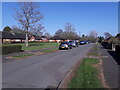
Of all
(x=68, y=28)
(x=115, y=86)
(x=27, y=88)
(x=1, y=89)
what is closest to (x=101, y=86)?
(x=115, y=86)

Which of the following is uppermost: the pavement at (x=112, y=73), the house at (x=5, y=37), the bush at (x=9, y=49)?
the house at (x=5, y=37)

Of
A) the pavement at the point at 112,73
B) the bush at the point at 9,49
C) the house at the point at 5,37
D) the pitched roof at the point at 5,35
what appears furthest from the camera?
the pitched roof at the point at 5,35

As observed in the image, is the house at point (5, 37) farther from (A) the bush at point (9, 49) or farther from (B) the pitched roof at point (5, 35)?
(A) the bush at point (9, 49)

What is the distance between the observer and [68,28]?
286 feet

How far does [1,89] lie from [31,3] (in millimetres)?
39341

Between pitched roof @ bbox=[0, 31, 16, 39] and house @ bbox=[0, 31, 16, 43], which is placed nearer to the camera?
house @ bbox=[0, 31, 16, 43]

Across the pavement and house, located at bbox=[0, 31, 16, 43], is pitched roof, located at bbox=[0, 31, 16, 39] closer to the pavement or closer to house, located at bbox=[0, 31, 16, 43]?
house, located at bbox=[0, 31, 16, 43]

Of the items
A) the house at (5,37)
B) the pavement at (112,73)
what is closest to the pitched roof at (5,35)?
the house at (5,37)

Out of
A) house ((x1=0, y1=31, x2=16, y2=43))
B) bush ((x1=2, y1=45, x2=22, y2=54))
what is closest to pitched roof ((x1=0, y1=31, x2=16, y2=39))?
house ((x1=0, y1=31, x2=16, y2=43))

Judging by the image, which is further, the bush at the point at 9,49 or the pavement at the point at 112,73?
the bush at the point at 9,49

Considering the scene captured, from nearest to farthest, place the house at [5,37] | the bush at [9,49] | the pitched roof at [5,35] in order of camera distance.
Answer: the bush at [9,49]
the house at [5,37]
the pitched roof at [5,35]

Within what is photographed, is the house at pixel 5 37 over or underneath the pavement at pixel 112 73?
over

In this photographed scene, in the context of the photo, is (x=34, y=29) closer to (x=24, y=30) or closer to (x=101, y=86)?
(x=24, y=30)

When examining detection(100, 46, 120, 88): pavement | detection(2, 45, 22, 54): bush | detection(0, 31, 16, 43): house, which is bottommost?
detection(100, 46, 120, 88): pavement
